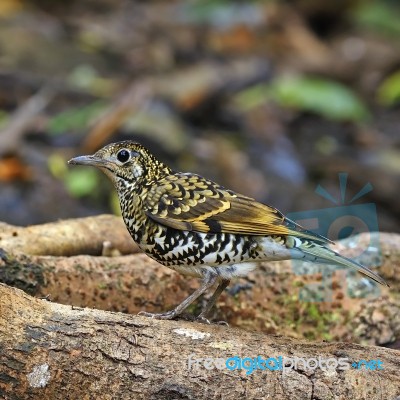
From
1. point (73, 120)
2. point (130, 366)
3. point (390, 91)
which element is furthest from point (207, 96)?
point (130, 366)

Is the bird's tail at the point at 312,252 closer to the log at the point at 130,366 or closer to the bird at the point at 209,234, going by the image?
the bird at the point at 209,234

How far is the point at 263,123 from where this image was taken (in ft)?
48.3

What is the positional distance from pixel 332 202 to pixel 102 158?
6853 mm

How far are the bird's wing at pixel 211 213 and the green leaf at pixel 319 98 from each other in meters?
10.1

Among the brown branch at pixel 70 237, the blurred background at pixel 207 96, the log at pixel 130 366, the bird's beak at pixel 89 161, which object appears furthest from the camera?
the blurred background at pixel 207 96

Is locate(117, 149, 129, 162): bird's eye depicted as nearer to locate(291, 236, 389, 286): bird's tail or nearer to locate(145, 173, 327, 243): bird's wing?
locate(145, 173, 327, 243): bird's wing

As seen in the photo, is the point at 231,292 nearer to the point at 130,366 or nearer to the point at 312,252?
the point at 312,252

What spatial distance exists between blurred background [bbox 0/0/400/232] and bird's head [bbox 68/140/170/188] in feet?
17.4

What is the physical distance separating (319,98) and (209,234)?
1044cm

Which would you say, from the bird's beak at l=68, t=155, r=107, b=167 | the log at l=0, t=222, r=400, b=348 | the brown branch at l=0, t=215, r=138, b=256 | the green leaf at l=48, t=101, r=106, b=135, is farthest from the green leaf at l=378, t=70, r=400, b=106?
the bird's beak at l=68, t=155, r=107, b=167
